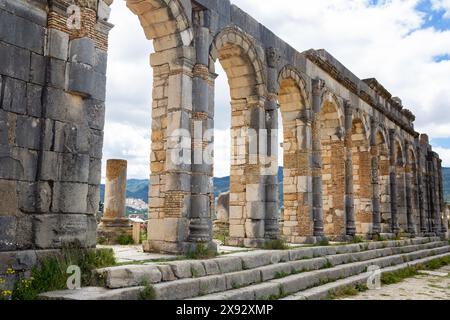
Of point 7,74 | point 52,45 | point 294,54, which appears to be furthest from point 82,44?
point 294,54

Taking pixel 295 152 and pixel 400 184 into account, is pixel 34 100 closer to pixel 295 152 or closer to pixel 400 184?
pixel 295 152

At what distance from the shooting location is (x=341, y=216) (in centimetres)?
1494

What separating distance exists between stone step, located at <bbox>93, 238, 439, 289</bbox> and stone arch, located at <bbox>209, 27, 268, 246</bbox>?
4.22 ft

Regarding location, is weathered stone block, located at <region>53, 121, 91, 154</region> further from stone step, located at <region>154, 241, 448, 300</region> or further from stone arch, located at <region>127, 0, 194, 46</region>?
stone arch, located at <region>127, 0, 194, 46</region>

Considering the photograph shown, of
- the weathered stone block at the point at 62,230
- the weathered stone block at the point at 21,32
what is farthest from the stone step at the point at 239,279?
the weathered stone block at the point at 21,32

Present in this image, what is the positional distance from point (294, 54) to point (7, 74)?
923cm

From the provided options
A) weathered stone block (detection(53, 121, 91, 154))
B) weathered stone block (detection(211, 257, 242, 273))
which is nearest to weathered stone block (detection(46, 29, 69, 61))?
weathered stone block (detection(53, 121, 91, 154))

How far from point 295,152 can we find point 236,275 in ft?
21.1

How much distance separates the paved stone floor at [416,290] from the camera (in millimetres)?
8898

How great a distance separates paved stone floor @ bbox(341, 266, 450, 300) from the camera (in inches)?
350

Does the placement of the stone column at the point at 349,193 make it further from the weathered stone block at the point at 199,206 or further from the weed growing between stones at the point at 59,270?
the weed growing between stones at the point at 59,270

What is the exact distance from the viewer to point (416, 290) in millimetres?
9914

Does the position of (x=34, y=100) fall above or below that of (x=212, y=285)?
above

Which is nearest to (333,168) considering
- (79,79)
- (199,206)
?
(199,206)
